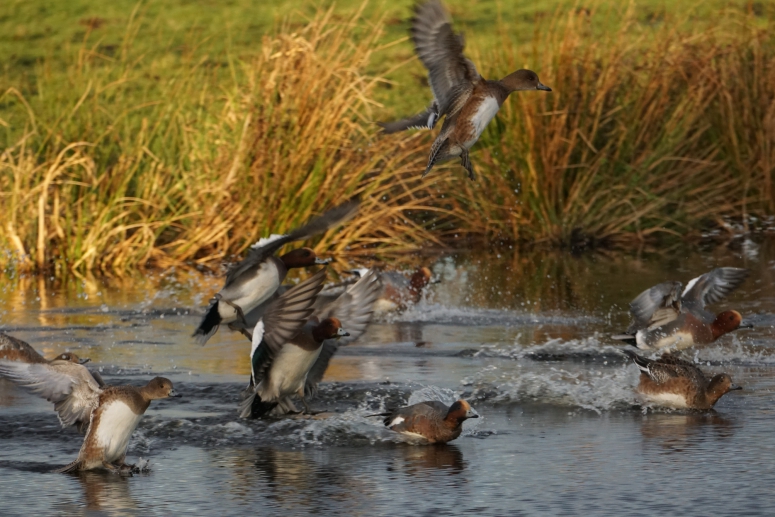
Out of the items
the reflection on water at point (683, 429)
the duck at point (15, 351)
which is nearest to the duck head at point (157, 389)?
the duck at point (15, 351)

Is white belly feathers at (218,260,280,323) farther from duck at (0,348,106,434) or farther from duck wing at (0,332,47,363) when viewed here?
duck at (0,348,106,434)

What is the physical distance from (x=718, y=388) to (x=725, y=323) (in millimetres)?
1494

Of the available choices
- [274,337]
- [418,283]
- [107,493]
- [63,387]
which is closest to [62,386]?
[63,387]

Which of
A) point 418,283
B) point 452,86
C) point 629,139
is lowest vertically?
point 418,283

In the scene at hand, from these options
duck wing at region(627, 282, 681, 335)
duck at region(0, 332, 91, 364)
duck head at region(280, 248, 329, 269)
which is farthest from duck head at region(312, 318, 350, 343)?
duck wing at region(627, 282, 681, 335)

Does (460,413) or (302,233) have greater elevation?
(302,233)

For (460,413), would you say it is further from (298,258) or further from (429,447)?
(298,258)

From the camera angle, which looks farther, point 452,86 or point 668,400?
point 452,86

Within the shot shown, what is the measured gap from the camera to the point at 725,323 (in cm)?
873

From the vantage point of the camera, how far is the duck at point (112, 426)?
618cm

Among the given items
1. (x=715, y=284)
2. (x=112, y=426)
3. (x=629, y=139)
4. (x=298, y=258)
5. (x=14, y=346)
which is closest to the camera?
(x=112, y=426)

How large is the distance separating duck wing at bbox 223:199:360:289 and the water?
0.68 m

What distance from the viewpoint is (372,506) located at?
18.4 feet

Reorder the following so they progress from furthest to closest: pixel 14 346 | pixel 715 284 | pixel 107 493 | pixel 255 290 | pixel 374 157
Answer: pixel 374 157 → pixel 715 284 → pixel 255 290 → pixel 14 346 → pixel 107 493
